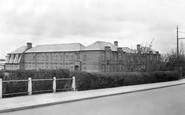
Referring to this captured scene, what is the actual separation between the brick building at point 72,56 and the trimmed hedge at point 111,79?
99.1 ft

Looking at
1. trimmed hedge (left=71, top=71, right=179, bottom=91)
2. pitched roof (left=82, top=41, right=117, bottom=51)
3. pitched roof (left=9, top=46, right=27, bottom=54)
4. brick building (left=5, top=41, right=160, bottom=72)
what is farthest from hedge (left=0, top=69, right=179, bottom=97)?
pitched roof (left=9, top=46, right=27, bottom=54)

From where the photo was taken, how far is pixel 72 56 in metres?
70.2

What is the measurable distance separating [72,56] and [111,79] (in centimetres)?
5316

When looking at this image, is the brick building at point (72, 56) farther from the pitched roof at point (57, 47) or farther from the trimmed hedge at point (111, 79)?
the trimmed hedge at point (111, 79)

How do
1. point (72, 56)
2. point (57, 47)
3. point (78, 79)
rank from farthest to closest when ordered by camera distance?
point (57, 47) → point (72, 56) → point (78, 79)

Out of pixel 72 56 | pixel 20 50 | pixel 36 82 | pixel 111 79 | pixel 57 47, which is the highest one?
pixel 57 47

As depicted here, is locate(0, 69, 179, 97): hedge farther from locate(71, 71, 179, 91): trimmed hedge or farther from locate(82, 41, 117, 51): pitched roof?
locate(82, 41, 117, 51): pitched roof

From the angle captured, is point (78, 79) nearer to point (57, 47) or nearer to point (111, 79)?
point (111, 79)

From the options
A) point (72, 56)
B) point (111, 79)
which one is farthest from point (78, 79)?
point (72, 56)

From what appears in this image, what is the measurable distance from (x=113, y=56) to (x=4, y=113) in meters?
57.7

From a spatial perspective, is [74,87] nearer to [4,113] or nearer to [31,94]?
[31,94]

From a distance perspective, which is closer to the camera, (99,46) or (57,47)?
(99,46)

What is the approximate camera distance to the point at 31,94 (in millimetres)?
12555

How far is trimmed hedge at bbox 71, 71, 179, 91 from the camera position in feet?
50.3
